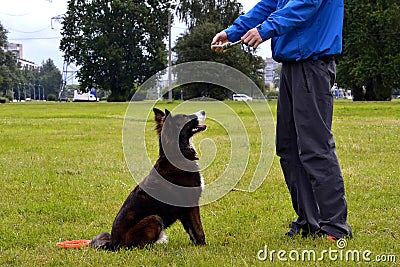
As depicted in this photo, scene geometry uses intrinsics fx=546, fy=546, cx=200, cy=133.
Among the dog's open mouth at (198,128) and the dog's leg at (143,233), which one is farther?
the dog's open mouth at (198,128)

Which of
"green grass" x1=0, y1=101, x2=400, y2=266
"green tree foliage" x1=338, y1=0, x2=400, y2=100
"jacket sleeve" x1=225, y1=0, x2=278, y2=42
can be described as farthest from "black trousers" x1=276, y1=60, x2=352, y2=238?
"green tree foliage" x1=338, y1=0, x2=400, y2=100

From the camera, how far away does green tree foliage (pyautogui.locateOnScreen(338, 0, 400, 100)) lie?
154 ft

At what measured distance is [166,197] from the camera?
14.8 ft

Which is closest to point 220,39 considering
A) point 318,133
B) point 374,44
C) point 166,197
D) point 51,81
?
point 318,133

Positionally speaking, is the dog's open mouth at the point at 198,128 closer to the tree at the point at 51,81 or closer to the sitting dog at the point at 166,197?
the sitting dog at the point at 166,197

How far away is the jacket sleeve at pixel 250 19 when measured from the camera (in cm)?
478

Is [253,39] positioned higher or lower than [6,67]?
lower

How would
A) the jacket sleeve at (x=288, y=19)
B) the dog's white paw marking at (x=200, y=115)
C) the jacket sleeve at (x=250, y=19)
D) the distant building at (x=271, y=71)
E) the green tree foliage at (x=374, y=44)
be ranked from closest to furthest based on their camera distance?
the jacket sleeve at (x=288, y=19)
the jacket sleeve at (x=250, y=19)
the dog's white paw marking at (x=200, y=115)
the distant building at (x=271, y=71)
the green tree foliage at (x=374, y=44)

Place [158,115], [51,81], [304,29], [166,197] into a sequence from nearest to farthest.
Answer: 1. [304,29]
2. [166,197]
3. [158,115]
4. [51,81]

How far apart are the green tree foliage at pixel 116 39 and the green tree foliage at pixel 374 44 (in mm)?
21587

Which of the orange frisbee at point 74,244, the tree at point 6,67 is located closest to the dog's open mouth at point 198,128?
the orange frisbee at point 74,244

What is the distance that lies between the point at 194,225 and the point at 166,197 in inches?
14.0

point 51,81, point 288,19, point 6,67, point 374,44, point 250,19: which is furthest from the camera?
point 51,81

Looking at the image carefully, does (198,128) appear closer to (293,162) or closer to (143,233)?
(293,162)
